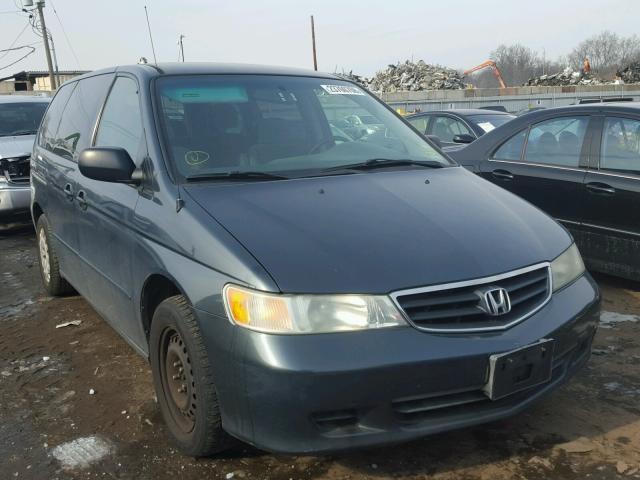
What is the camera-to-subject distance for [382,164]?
136 inches

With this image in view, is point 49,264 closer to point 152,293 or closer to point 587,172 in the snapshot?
point 152,293

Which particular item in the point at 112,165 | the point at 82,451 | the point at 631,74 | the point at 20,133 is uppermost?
the point at 631,74

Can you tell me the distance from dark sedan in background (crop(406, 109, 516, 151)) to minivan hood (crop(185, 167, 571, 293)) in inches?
253

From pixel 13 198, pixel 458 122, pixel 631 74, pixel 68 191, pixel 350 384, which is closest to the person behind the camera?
pixel 350 384

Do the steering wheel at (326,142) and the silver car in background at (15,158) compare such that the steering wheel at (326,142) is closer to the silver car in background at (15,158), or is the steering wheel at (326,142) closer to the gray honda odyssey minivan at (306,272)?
the gray honda odyssey minivan at (306,272)

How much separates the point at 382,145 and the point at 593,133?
2.43 metres

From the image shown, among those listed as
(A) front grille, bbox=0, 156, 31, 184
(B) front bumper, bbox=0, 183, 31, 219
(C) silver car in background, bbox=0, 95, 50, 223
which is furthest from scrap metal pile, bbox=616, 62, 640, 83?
(B) front bumper, bbox=0, 183, 31, 219

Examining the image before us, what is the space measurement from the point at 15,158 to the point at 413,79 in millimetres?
37847

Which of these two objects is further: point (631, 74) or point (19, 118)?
point (631, 74)

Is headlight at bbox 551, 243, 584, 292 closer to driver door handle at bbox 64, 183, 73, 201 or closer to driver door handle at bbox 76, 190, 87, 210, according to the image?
driver door handle at bbox 76, 190, 87, 210

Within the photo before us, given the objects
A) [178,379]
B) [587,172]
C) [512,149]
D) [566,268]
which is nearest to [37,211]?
[178,379]

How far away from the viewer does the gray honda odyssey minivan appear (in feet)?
7.47

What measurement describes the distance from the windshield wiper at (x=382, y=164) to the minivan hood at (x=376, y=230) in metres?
0.12

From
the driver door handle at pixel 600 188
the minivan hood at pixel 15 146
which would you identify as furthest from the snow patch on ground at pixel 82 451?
the minivan hood at pixel 15 146
